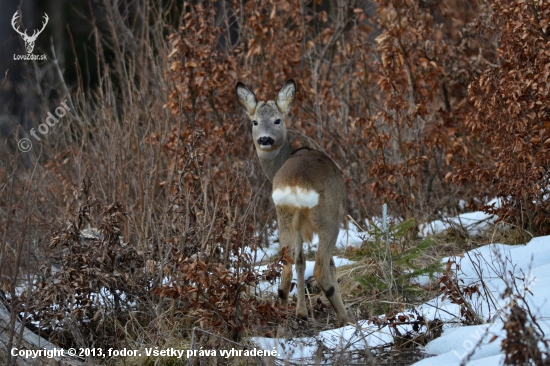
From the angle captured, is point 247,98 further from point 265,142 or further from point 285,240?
point 285,240

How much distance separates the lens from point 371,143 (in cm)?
848

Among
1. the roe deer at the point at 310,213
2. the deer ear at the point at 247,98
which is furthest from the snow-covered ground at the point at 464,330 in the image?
the deer ear at the point at 247,98

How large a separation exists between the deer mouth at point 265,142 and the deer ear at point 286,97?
58 centimetres

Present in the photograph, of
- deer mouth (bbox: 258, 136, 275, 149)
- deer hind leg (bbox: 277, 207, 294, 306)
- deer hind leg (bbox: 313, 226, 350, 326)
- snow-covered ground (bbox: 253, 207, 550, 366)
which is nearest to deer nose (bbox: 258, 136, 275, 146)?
deer mouth (bbox: 258, 136, 275, 149)

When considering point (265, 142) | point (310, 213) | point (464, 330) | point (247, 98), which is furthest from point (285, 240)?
point (247, 98)

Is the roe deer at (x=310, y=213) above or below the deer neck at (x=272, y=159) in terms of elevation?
below

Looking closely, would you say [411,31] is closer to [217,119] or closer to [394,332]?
[217,119]

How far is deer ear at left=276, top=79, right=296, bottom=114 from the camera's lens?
24.4 feet

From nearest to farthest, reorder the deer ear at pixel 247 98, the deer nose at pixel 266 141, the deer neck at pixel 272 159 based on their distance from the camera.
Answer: the deer nose at pixel 266 141
the deer neck at pixel 272 159
the deer ear at pixel 247 98

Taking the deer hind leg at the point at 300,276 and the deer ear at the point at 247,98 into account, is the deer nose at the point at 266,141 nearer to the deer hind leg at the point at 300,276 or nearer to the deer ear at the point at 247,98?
the deer ear at the point at 247,98

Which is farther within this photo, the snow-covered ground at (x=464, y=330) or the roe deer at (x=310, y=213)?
the roe deer at (x=310, y=213)

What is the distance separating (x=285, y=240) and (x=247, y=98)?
1.89 m

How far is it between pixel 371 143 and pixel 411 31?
1316 mm

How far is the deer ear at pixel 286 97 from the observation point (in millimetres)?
7434
